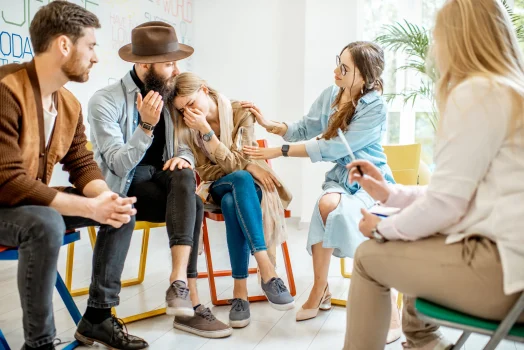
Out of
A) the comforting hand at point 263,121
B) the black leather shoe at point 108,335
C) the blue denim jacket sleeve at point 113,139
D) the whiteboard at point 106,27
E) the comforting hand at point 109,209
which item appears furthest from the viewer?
the whiteboard at point 106,27

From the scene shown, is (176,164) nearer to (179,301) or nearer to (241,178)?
(241,178)

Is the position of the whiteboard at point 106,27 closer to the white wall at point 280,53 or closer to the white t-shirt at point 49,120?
the white wall at point 280,53

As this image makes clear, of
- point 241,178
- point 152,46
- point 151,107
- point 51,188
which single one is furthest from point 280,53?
point 51,188

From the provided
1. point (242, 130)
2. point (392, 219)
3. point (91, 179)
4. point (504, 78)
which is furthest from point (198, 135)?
point (504, 78)

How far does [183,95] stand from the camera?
2.65 meters

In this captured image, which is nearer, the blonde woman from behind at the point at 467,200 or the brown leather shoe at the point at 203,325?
the blonde woman from behind at the point at 467,200

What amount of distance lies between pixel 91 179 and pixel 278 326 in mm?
1005

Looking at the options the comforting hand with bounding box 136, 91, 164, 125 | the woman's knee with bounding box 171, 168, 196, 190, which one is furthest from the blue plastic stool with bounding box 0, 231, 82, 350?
the comforting hand with bounding box 136, 91, 164, 125

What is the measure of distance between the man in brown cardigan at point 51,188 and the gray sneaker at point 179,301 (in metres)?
0.18

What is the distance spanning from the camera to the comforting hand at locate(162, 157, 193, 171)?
2459mm

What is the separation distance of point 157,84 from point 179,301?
3.34ft

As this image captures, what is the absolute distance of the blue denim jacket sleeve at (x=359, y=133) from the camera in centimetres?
260

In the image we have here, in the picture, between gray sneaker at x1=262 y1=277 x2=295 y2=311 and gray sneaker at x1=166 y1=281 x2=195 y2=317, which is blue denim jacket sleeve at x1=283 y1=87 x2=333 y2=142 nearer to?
gray sneaker at x1=262 y1=277 x2=295 y2=311

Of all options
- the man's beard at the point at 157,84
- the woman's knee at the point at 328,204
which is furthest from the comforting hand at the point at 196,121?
the woman's knee at the point at 328,204
